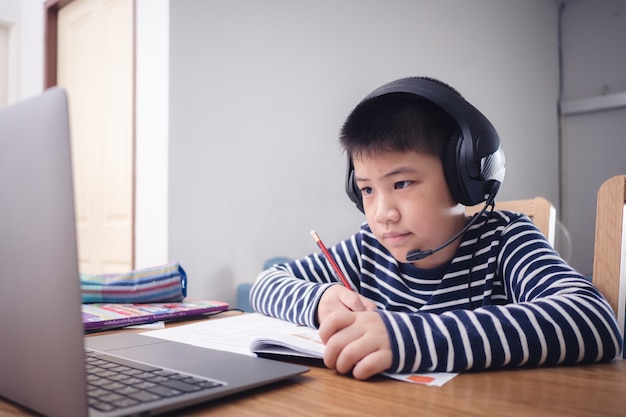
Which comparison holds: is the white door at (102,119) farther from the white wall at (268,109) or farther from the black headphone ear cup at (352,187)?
the black headphone ear cup at (352,187)

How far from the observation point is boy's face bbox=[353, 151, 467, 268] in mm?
811

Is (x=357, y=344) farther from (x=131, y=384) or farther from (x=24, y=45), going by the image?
(x=24, y=45)

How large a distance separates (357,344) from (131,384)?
21 centimetres

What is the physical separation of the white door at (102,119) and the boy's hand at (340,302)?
1.74 m

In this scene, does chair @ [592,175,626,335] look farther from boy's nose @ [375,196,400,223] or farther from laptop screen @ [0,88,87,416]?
laptop screen @ [0,88,87,416]

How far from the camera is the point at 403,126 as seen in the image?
32.0 inches

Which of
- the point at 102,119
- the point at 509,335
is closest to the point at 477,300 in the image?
the point at 509,335

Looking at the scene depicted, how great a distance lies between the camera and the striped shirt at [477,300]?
20.8 inches

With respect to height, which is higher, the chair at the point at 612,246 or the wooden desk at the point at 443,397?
the chair at the point at 612,246

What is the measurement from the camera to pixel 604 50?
4.37 m

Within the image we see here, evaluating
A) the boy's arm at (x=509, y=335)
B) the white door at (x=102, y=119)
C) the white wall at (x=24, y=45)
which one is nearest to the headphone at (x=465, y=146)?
the boy's arm at (x=509, y=335)

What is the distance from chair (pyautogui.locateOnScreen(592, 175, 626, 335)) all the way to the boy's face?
0.23m

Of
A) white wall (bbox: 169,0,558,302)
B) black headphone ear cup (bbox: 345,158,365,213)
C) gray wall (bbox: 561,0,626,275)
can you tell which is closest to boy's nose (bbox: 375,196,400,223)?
black headphone ear cup (bbox: 345,158,365,213)

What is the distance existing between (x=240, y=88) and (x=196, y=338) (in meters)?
1.80
